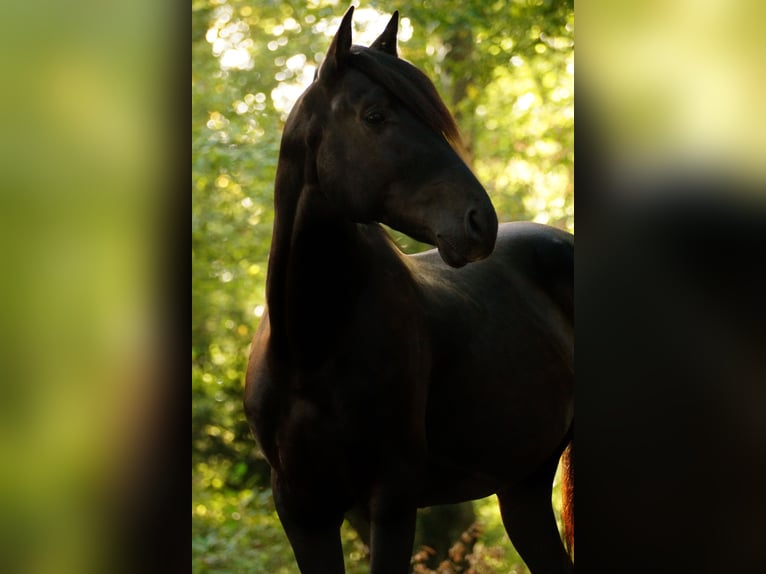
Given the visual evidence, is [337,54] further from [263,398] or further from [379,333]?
[263,398]

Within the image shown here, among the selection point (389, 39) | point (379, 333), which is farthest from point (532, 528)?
point (389, 39)

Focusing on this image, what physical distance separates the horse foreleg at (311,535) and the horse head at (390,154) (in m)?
0.57

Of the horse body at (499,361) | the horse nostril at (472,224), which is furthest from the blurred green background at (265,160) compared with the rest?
the horse nostril at (472,224)

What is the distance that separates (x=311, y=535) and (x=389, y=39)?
0.94 m

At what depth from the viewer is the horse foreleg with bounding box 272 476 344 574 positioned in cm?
166

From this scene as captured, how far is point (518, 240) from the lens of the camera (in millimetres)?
2008

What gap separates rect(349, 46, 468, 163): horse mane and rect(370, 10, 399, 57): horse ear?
0.08 metres

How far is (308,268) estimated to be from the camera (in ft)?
5.03

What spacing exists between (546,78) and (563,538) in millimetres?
1243

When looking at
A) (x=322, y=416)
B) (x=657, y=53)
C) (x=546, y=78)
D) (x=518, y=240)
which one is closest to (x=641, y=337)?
(x=657, y=53)

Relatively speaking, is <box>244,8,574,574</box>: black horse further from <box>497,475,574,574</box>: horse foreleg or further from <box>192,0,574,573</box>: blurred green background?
→ <box>192,0,574,573</box>: blurred green background

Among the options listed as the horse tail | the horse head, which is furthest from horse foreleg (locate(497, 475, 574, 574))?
the horse head

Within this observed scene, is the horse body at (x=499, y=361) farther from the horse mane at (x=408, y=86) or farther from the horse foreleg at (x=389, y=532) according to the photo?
the horse mane at (x=408, y=86)

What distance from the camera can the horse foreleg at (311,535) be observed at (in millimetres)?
1657
